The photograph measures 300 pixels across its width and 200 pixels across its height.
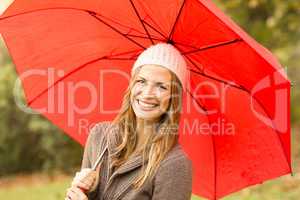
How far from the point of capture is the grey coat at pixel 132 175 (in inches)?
125

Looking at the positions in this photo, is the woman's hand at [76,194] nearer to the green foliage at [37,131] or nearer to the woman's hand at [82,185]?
the woman's hand at [82,185]

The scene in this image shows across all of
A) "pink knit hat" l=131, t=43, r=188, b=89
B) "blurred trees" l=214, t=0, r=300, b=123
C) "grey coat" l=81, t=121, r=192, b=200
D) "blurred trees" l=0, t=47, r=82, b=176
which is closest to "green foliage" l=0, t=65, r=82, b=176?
"blurred trees" l=0, t=47, r=82, b=176

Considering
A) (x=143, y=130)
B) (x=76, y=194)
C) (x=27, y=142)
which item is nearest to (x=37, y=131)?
(x=27, y=142)

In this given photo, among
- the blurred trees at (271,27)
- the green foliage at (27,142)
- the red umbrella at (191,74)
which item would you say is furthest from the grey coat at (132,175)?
the green foliage at (27,142)

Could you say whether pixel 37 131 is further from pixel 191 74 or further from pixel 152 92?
pixel 152 92

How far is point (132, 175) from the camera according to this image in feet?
10.9

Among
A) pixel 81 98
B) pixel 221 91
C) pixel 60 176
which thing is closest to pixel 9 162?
pixel 60 176

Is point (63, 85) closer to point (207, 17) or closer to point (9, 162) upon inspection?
point (207, 17)

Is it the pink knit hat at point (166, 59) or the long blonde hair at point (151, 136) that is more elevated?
the pink knit hat at point (166, 59)

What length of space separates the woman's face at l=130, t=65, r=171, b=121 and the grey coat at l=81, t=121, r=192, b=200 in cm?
22

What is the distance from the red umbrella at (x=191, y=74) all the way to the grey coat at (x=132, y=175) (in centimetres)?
64

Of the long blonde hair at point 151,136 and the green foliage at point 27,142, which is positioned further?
the green foliage at point 27,142

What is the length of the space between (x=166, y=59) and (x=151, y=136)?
45cm

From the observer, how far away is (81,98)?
4457mm
